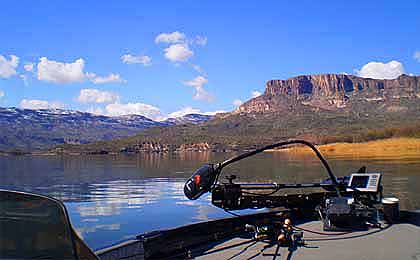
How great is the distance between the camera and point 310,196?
28.3ft

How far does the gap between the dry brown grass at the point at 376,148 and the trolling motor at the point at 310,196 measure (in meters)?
96.2

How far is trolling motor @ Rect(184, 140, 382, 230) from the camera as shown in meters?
5.74

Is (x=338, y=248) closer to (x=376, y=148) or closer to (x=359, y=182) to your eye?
(x=359, y=182)

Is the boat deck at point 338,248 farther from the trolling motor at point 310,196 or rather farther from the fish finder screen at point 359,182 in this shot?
the fish finder screen at point 359,182

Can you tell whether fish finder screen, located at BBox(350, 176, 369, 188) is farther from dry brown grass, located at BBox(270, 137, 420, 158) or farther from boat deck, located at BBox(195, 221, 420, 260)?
Result: dry brown grass, located at BBox(270, 137, 420, 158)

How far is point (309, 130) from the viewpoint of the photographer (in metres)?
186

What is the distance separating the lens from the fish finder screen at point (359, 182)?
8234 mm

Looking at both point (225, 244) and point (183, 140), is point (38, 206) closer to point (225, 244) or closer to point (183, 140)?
point (225, 244)

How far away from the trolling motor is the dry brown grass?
96.2m

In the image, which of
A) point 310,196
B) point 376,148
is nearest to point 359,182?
point 310,196

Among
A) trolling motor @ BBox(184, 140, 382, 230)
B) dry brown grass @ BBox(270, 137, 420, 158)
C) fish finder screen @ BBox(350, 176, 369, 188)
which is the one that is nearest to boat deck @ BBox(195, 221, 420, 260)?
trolling motor @ BBox(184, 140, 382, 230)

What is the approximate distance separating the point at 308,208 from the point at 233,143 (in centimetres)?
15013

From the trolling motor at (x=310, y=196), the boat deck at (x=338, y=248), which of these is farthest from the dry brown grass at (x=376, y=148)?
the boat deck at (x=338, y=248)

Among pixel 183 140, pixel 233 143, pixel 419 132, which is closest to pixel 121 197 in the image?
pixel 419 132
